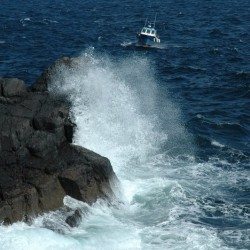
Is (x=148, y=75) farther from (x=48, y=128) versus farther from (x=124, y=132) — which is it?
(x=48, y=128)

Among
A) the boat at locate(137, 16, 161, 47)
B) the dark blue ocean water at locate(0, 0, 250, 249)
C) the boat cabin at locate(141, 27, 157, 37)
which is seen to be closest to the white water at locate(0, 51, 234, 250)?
the dark blue ocean water at locate(0, 0, 250, 249)

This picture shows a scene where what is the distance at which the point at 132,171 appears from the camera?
4356 cm

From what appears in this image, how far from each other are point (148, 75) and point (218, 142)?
65.2ft

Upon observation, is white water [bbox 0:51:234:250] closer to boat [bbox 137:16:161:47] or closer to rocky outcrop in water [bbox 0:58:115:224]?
rocky outcrop in water [bbox 0:58:115:224]

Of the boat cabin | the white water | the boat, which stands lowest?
the white water

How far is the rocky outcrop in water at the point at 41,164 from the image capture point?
3403 centimetres

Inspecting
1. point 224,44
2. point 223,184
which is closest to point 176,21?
point 224,44

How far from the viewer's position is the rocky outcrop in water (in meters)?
34.0

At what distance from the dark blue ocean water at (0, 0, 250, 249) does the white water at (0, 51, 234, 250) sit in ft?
0.65

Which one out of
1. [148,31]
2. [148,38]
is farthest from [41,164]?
A: [148,31]

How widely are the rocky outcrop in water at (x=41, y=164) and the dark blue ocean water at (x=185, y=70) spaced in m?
3.81

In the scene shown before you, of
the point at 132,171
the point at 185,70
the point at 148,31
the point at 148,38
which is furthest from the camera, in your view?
the point at 148,31

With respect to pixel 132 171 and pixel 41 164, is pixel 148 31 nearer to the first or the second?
pixel 132 171

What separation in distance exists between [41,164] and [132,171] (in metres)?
9.76
